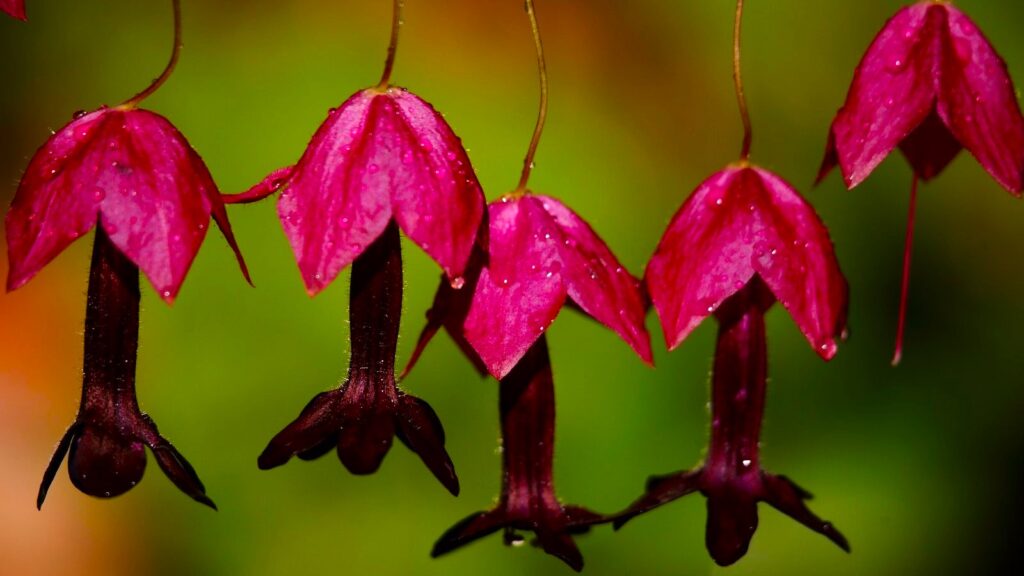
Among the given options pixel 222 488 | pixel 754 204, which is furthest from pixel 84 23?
pixel 754 204

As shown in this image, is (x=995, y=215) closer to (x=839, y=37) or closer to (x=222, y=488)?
(x=839, y=37)

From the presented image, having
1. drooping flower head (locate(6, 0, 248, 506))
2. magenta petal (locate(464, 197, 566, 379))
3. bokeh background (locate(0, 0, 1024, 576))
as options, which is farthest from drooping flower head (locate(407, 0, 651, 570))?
bokeh background (locate(0, 0, 1024, 576))

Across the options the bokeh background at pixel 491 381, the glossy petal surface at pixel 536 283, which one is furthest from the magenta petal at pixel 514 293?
the bokeh background at pixel 491 381

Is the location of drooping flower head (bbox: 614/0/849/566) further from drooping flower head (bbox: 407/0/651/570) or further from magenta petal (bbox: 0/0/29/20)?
magenta petal (bbox: 0/0/29/20)

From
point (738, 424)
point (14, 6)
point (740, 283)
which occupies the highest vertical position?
point (14, 6)

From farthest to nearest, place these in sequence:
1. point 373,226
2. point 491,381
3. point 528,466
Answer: point 491,381
point 528,466
point 373,226

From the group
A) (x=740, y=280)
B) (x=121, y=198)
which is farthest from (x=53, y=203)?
(x=740, y=280)

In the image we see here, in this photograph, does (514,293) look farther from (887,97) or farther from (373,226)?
(887,97)
